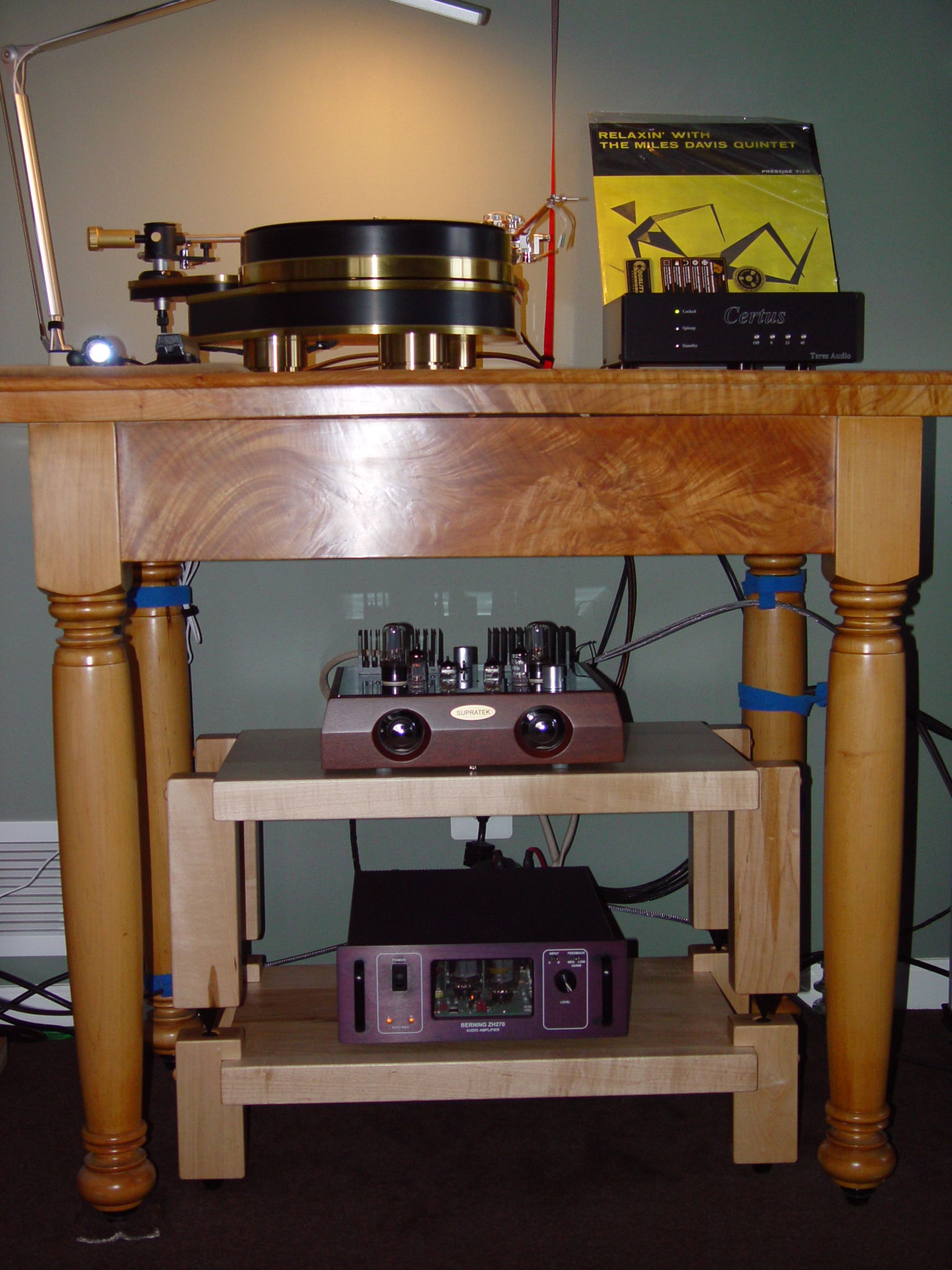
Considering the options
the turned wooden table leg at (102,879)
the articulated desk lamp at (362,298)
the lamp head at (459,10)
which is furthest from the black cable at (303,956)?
the lamp head at (459,10)

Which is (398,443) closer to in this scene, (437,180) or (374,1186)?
(437,180)

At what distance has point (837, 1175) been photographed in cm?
Result: 103

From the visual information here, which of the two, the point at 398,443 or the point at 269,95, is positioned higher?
the point at 269,95

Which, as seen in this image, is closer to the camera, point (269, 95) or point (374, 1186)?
point (374, 1186)

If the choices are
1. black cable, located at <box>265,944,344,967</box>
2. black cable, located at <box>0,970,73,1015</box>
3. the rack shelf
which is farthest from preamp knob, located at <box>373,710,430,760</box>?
black cable, located at <box>0,970,73,1015</box>

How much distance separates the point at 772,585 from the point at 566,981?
52 cm

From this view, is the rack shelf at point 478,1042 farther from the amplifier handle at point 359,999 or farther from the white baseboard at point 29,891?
the white baseboard at point 29,891

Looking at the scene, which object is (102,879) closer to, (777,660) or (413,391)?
(413,391)

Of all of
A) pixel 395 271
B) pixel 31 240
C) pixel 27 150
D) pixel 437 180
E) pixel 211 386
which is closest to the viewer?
pixel 211 386

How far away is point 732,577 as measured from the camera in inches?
56.7

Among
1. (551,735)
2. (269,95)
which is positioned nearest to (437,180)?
(269,95)

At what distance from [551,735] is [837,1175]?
48 centimetres

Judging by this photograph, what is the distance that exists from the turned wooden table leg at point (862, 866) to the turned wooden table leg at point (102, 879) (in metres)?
0.61

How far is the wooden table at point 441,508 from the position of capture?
91 cm
